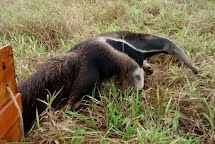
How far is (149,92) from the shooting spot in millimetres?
3896

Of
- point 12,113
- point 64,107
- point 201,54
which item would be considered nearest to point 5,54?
point 12,113

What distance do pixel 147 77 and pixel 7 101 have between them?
2.00 meters

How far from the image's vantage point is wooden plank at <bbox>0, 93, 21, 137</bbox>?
103 inches

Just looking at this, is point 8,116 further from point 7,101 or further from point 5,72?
point 5,72

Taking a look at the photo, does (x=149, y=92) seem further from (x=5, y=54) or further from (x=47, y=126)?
(x=5, y=54)

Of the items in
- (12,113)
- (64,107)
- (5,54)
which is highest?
(5,54)

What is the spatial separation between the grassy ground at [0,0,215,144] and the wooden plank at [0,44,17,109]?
18.9 inches

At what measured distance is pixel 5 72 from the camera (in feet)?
8.91

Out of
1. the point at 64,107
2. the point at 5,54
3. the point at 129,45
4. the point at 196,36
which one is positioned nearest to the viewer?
the point at 5,54

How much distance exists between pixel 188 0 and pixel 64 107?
4.72 meters

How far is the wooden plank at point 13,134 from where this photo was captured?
8.96 ft

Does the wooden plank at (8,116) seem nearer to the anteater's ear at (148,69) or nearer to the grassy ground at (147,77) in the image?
the grassy ground at (147,77)

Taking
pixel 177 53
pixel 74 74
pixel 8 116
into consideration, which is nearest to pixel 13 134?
pixel 8 116

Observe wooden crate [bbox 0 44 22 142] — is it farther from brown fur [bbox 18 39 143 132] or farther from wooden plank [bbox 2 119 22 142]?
brown fur [bbox 18 39 143 132]
